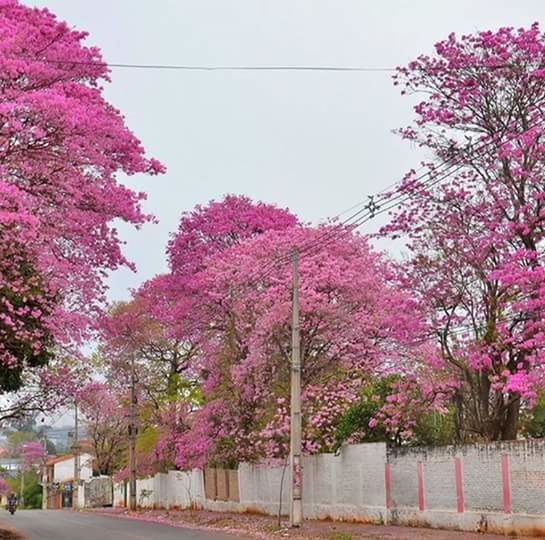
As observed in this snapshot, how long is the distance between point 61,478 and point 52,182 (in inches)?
3302

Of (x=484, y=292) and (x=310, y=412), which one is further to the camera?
(x=310, y=412)

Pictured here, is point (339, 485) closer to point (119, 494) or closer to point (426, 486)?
point (426, 486)

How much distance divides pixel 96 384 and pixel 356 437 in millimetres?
7942

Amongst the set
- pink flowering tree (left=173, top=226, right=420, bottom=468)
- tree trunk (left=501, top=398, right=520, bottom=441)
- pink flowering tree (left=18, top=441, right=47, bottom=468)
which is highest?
pink flowering tree (left=173, top=226, right=420, bottom=468)

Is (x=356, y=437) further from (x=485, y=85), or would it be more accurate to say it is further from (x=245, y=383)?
(x=485, y=85)

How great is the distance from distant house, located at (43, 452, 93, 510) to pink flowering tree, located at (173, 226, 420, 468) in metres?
48.3

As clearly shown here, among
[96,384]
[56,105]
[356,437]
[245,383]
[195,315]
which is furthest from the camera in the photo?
[195,315]

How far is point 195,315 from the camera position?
33.8 m

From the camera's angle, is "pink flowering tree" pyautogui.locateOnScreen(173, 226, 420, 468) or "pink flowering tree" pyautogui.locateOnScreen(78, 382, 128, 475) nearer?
"pink flowering tree" pyautogui.locateOnScreen(173, 226, 420, 468)

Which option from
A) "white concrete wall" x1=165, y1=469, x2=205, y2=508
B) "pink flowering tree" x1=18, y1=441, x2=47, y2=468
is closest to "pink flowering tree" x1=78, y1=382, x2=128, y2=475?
"white concrete wall" x1=165, y1=469, x2=205, y2=508

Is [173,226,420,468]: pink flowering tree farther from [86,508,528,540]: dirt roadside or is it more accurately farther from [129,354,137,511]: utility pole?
[129,354,137,511]: utility pole

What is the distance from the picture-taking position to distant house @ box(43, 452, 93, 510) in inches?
3118

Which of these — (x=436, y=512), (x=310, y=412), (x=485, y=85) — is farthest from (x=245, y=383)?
(x=485, y=85)

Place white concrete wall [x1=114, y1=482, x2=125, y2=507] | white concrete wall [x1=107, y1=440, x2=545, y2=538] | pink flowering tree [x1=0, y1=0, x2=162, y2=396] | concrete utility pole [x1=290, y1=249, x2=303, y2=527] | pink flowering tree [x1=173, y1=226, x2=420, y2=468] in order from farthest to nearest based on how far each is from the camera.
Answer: white concrete wall [x1=114, y1=482, x2=125, y2=507]
pink flowering tree [x1=173, y1=226, x2=420, y2=468]
concrete utility pole [x1=290, y1=249, x2=303, y2=527]
white concrete wall [x1=107, y1=440, x2=545, y2=538]
pink flowering tree [x1=0, y1=0, x2=162, y2=396]
